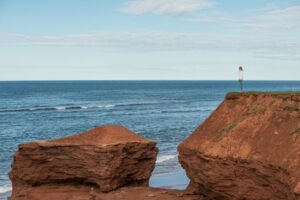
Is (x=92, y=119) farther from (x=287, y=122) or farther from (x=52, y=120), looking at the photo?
(x=287, y=122)

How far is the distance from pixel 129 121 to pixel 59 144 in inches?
1653

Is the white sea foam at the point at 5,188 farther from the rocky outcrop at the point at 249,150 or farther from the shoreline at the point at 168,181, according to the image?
the rocky outcrop at the point at 249,150

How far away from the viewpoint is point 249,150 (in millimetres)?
15758

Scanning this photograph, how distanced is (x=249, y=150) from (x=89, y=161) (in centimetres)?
861

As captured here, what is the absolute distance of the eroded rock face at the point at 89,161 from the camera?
22.2 metres

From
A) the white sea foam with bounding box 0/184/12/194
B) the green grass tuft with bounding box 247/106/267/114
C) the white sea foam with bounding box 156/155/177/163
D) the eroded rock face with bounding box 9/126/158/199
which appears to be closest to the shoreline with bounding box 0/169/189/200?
the white sea foam with bounding box 0/184/12/194

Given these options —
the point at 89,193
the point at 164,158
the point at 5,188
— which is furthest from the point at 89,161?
the point at 164,158

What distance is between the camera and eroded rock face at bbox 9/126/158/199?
72.8 ft

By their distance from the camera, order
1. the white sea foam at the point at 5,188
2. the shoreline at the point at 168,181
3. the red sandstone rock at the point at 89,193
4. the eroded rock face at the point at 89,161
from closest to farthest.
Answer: the red sandstone rock at the point at 89,193 < the eroded rock face at the point at 89,161 < the shoreline at the point at 168,181 < the white sea foam at the point at 5,188

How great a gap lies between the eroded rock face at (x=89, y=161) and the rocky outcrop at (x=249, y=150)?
4.63 m

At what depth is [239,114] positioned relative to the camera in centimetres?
1784

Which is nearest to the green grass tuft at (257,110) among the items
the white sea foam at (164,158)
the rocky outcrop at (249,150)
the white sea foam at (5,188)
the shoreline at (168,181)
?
the rocky outcrop at (249,150)

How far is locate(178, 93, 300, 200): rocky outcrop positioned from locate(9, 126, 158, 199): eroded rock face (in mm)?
4631

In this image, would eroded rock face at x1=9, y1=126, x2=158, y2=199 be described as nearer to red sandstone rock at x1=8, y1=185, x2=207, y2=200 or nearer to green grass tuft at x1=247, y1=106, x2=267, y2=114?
red sandstone rock at x1=8, y1=185, x2=207, y2=200
